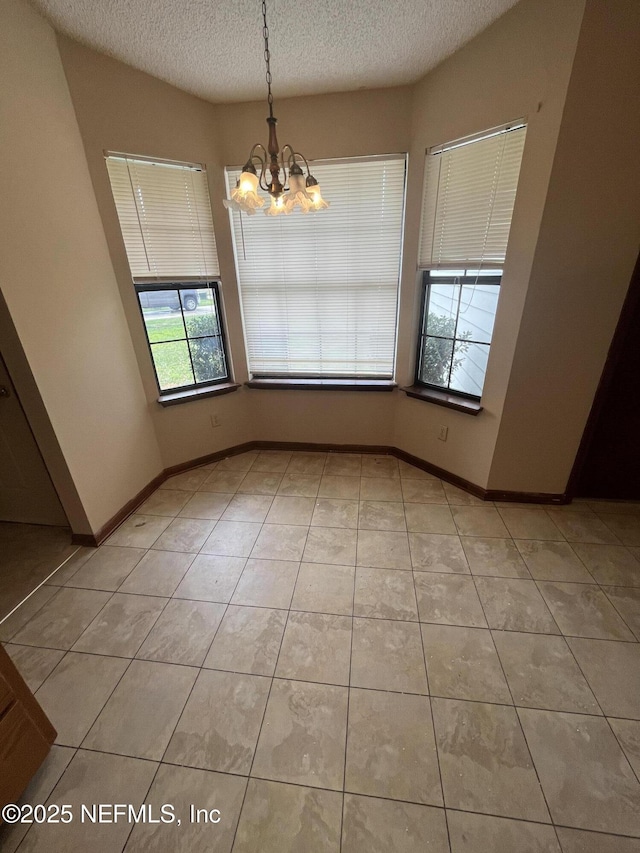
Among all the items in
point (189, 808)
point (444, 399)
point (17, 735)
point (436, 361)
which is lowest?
point (189, 808)

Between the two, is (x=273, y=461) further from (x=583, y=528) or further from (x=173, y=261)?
→ (x=583, y=528)

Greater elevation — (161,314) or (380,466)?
(161,314)

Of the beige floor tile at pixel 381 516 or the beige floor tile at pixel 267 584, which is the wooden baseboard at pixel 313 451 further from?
the beige floor tile at pixel 267 584

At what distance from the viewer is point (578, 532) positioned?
2064mm

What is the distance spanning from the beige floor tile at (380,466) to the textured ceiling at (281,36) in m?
2.63

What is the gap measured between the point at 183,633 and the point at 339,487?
55.2 inches

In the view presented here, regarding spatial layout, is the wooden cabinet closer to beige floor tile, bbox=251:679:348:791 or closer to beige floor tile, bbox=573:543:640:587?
beige floor tile, bbox=251:679:348:791

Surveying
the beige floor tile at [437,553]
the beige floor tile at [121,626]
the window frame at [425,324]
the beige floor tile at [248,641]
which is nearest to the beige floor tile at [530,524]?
the beige floor tile at [437,553]

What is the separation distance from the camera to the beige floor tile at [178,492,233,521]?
7.70 ft

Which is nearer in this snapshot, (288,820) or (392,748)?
(288,820)

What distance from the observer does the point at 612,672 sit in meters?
1.35

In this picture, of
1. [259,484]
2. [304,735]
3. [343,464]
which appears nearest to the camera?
[304,735]

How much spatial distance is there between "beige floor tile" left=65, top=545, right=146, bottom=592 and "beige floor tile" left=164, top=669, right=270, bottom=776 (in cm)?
82

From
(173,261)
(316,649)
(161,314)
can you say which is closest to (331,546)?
(316,649)
